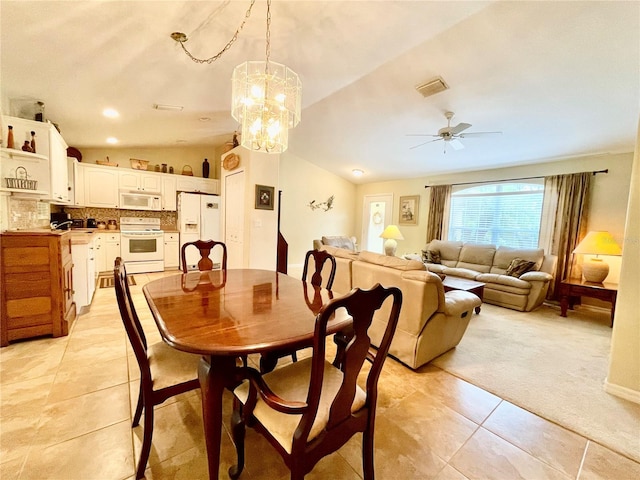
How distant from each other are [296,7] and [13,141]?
10.0 feet

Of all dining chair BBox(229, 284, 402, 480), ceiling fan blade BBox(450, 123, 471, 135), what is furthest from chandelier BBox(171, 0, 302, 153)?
ceiling fan blade BBox(450, 123, 471, 135)

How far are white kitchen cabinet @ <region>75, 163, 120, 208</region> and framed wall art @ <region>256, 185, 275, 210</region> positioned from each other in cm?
302

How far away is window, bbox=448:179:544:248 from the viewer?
4.68 meters

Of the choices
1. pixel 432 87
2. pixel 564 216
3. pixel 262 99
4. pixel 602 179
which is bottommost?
pixel 564 216

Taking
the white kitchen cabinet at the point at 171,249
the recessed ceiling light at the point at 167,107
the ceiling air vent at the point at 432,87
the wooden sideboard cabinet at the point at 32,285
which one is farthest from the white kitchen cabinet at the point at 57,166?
the ceiling air vent at the point at 432,87

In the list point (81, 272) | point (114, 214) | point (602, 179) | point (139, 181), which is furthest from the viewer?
point (114, 214)

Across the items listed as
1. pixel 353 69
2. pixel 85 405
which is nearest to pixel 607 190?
pixel 353 69

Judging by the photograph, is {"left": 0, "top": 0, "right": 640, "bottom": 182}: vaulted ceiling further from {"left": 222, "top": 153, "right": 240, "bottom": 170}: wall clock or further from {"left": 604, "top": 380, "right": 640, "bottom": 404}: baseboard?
{"left": 604, "top": 380, "right": 640, "bottom": 404}: baseboard

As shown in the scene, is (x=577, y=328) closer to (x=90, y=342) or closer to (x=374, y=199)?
(x=374, y=199)

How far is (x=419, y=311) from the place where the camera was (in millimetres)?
2168

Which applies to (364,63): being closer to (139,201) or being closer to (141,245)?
(139,201)

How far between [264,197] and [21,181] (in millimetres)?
2671

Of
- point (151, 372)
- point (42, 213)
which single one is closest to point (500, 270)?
point (151, 372)

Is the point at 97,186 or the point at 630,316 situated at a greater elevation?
the point at 97,186
